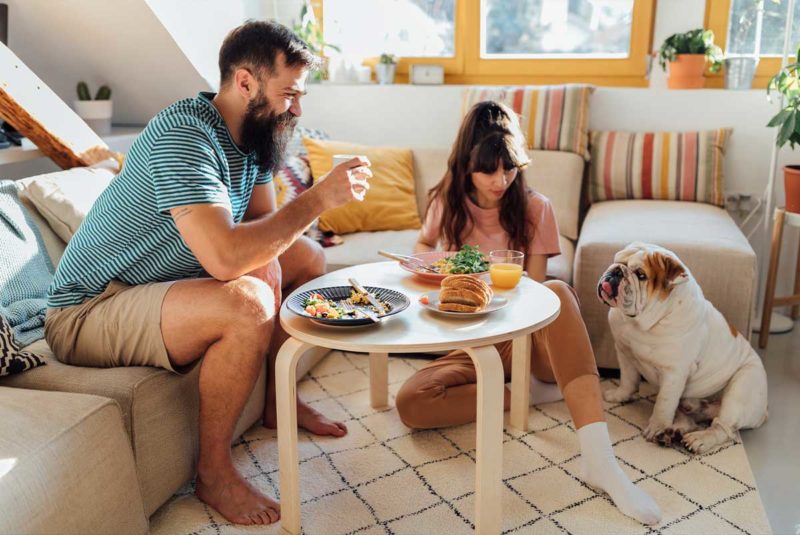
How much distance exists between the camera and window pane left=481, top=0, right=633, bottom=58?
3629 mm

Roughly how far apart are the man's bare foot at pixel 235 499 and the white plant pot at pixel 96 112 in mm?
1883

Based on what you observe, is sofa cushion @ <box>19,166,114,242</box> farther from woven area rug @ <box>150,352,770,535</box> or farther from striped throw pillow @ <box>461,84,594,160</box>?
striped throw pillow @ <box>461,84,594,160</box>

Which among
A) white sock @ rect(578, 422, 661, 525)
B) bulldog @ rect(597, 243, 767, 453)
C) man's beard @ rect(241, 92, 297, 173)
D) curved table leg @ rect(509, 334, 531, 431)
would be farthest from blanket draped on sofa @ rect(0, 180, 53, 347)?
bulldog @ rect(597, 243, 767, 453)

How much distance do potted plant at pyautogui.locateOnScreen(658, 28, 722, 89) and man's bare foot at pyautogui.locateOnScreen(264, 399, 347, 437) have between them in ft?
7.03

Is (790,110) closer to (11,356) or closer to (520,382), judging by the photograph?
(520,382)

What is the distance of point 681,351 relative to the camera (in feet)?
7.19

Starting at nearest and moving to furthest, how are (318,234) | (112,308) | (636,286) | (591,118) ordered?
(112,308) → (636,286) → (318,234) → (591,118)

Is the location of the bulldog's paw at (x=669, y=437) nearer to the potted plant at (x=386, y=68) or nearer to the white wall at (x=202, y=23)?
the potted plant at (x=386, y=68)

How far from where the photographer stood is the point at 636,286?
2.17m

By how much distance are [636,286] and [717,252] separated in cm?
53

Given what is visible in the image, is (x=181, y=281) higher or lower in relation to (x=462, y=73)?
lower

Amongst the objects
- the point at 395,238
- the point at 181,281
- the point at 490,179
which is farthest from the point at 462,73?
the point at 181,281

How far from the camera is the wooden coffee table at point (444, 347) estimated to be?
1.63 metres

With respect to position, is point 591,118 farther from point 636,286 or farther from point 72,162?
point 72,162
